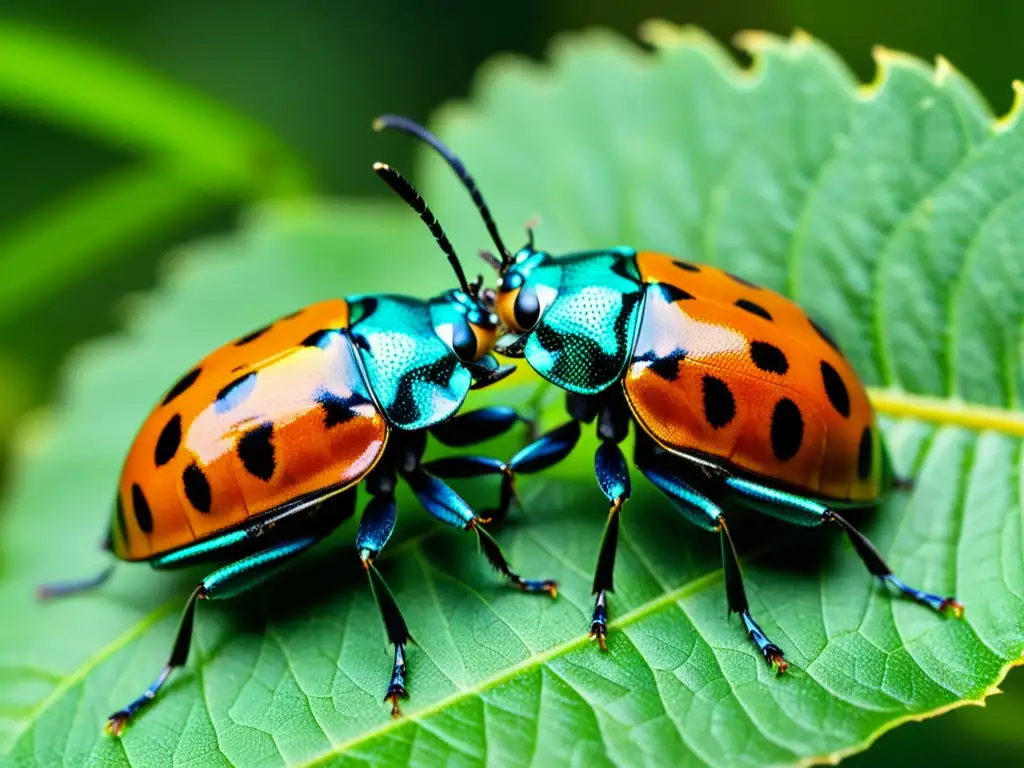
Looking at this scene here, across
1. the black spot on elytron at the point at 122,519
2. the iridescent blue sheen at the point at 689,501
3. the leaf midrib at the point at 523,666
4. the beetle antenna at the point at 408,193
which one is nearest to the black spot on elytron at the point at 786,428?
the iridescent blue sheen at the point at 689,501

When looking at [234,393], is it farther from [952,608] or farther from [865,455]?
[952,608]

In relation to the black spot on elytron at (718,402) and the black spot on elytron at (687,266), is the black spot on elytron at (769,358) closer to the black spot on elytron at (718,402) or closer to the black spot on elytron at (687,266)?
the black spot on elytron at (718,402)

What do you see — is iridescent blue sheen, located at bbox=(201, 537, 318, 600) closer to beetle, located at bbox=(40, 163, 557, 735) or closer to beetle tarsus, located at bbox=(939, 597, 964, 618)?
beetle, located at bbox=(40, 163, 557, 735)

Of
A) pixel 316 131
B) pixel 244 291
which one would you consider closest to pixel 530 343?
Result: pixel 244 291

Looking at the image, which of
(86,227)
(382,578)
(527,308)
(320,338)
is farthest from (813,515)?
(86,227)

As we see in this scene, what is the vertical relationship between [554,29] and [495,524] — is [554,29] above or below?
above

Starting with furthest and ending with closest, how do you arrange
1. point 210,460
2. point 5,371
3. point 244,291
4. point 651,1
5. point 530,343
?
point 651,1
point 5,371
point 244,291
point 530,343
point 210,460

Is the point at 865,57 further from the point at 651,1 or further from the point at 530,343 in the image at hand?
the point at 530,343
